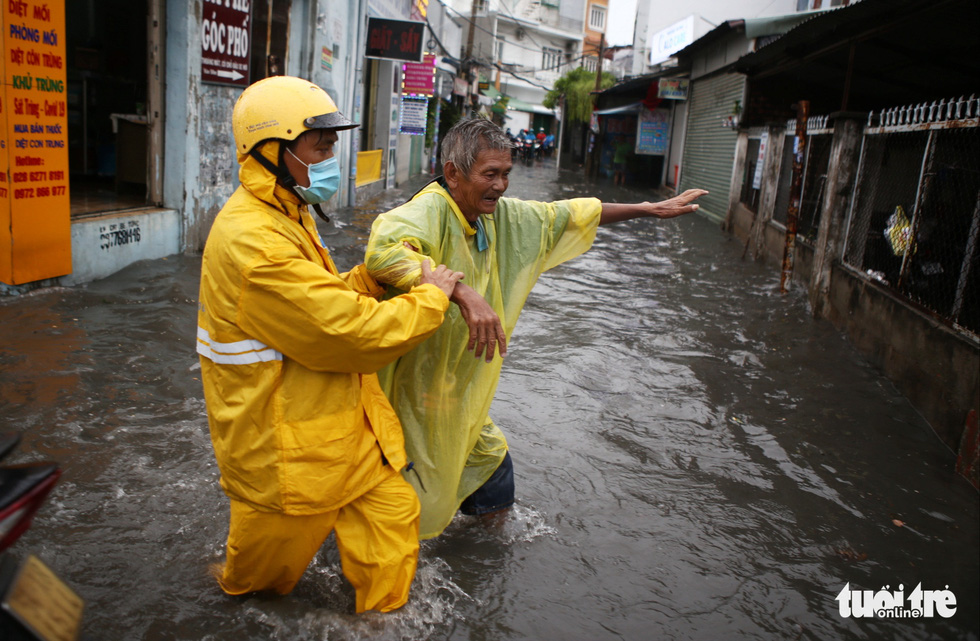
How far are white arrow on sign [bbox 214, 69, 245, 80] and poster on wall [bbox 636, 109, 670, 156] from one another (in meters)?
17.6

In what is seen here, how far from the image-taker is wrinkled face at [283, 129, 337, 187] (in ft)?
7.48

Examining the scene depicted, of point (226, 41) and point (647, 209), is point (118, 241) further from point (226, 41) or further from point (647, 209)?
point (647, 209)

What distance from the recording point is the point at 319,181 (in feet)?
7.70

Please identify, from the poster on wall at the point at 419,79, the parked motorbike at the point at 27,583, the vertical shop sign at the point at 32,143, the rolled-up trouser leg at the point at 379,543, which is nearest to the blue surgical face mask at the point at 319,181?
the rolled-up trouser leg at the point at 379,543

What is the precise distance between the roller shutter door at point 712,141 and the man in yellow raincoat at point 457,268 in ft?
46.4

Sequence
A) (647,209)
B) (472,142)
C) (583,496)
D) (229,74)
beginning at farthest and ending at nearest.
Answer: (229,74) < (583,496) < (647,209) < (472,142)

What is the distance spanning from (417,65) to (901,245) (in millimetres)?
13892

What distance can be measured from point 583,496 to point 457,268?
1.72 meters

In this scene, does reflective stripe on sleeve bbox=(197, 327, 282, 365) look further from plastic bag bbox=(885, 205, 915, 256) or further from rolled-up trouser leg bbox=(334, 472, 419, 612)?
plastic bag bbox=(885, 205, 915, 256)

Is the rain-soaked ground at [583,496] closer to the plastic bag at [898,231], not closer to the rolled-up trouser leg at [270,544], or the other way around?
the rolled-up trouser leg at [270,544]

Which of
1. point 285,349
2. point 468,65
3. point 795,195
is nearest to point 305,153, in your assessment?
point 285,349

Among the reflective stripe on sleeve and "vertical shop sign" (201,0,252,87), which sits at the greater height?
"vertical shop sign" (201,0,252,87)

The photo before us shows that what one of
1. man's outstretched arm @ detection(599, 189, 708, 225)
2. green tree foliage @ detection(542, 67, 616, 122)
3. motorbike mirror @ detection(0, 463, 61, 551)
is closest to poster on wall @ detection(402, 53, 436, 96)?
man's outstretched arm @ detection(599, 189, 708, 225)

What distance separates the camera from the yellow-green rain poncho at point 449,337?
103 inches
